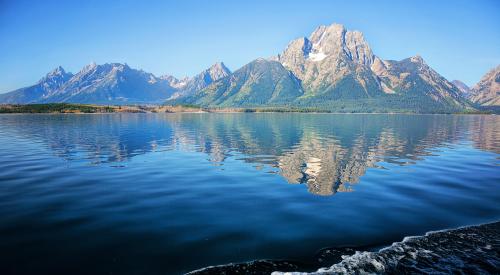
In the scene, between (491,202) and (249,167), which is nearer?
(491,202)

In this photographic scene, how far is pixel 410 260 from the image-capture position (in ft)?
52.4

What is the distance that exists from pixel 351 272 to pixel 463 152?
58.7 metres

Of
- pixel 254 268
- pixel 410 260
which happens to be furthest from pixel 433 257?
pixel 254 268

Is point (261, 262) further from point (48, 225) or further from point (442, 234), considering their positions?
point (48, 225)

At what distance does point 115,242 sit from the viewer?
18.0 metres

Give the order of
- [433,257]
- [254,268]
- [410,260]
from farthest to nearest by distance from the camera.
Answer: [433,257] → [410,260] → [254,268]

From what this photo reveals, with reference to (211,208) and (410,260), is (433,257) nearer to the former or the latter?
(410,260)

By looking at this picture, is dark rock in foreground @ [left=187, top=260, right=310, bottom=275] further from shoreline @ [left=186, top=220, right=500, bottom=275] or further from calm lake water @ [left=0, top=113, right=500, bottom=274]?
calm lake water @ [left=0, top=113, right=500, bottom=274]

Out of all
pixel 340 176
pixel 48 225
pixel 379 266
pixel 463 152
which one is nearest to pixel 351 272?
pixel 379 266

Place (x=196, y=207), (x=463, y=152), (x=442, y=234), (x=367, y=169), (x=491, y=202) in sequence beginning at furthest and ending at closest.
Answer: (x=463, y=152) < (x=367, y=169) < (x=491, y=202) < (x=196, y=207) < (x=442, y=234)

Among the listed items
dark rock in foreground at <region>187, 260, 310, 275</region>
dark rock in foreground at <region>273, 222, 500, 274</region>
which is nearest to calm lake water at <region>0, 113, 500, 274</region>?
dark rock in foreground at <region>187, 260, 310, 275</region>

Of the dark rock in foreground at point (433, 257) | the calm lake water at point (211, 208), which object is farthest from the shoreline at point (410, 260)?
the calm lake water at point (211, 208)

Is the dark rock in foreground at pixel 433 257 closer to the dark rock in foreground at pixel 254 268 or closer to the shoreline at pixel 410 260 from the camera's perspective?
the shoreline at pixel 410 260

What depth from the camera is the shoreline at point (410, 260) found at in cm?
1493
